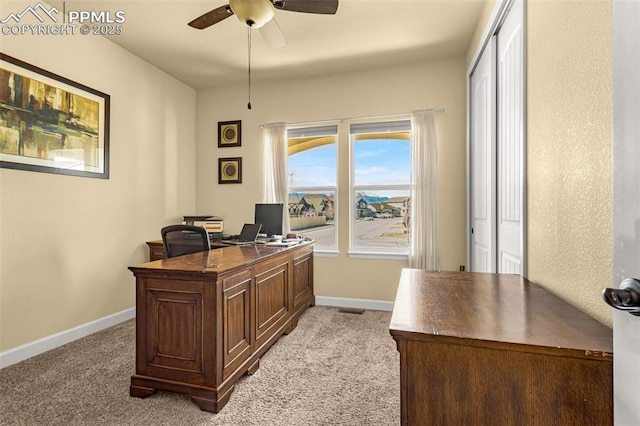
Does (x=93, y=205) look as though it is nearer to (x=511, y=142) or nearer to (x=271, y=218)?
(x=271, y=218)

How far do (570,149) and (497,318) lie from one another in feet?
2.48

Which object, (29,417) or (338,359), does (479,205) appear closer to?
(338,359)

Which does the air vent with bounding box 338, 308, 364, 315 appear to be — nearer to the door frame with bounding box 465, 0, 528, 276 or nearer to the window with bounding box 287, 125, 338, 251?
the window with bounding box 287, 125, 338, 251

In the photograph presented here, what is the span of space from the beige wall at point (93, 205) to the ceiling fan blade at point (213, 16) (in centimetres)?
148

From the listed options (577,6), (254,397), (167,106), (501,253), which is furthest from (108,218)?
(577,6)

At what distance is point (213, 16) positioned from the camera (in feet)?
7.19

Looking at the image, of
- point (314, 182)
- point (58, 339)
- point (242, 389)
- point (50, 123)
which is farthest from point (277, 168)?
point (58, 339)

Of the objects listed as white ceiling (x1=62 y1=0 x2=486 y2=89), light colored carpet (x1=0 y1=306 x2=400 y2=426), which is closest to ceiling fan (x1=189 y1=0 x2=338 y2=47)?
white ceiling (x1=62 y1=0 x2=486 y2=89)

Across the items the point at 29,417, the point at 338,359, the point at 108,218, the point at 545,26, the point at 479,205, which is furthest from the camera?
the point at 108,218

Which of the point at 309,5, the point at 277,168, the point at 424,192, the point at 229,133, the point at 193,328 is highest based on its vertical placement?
the point at 309,5

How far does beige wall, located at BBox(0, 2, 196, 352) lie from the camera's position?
2.46m

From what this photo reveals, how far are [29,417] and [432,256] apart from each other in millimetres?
3473

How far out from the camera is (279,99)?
4.16 metres

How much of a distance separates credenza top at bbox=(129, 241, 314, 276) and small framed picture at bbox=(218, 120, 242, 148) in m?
2.03
